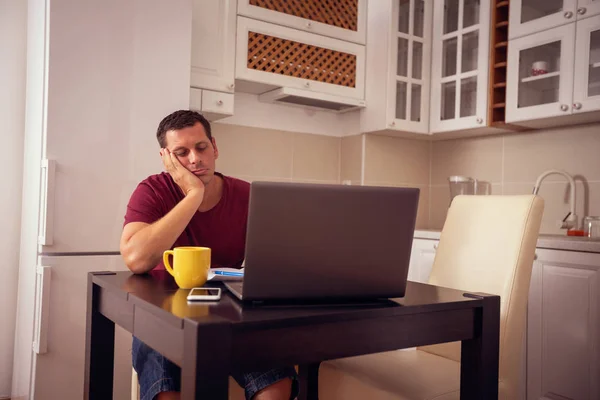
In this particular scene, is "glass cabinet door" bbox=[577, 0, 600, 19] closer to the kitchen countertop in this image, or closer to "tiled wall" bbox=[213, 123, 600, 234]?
"tiled wall" bbox=[213, 123, 600, 234]

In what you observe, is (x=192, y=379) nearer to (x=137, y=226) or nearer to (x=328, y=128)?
(x=137, y=226)

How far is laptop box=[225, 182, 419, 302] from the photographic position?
2.93 ft

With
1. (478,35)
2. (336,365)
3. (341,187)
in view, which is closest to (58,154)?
(336,365)

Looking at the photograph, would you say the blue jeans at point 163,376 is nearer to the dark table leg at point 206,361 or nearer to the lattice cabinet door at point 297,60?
the dark table leg at point 206,361

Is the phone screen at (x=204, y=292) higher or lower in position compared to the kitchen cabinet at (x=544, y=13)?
lower

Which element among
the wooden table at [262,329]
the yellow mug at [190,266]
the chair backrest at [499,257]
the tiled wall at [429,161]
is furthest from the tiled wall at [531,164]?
the yellow mug at [190,266]

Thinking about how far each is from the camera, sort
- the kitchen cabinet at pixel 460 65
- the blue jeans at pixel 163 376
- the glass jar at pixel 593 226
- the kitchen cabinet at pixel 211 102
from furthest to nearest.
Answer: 1. the kitchen cabinet at pixel 460 65
2. the kitchen cabinet at pixel 211 102
3. the glass jar at pixel 593 226
4. the blue jeans at pixel 163 376

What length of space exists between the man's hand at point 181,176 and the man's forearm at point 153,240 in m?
0.09

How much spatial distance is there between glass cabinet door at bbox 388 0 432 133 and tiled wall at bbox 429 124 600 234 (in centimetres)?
37

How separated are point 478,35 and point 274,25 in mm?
1159

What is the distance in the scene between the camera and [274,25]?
9.47 feet

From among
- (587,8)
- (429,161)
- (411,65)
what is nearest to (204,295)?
(587,8)

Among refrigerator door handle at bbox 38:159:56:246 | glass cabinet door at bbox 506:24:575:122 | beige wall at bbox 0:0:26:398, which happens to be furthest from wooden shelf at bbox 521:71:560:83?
beige wall at bbox 0:0:26:398

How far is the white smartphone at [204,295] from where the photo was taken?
95 centimetres
